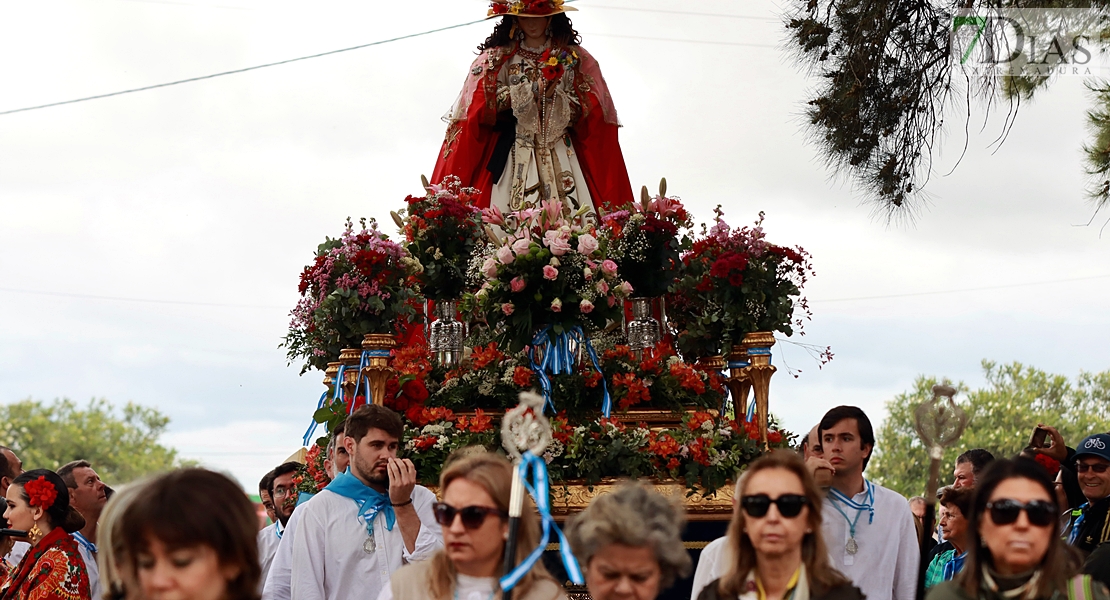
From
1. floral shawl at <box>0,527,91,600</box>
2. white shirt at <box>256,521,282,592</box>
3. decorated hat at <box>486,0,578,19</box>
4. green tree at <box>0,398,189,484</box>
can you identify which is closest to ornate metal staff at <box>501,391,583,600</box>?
floral shawl at <box>0,527,91,600</box>

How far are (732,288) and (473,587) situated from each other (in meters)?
5.69

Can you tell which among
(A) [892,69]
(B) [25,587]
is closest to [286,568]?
(B) [25,587]

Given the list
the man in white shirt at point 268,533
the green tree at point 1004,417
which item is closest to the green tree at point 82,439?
the green tree at point 1004,417

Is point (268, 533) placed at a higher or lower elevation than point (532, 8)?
lower

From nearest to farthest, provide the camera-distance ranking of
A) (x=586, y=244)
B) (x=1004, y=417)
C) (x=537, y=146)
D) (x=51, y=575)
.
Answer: (x=51, y=575)
(x=586, y=244)
(x=537, y=146)
(x=1004, y=417)

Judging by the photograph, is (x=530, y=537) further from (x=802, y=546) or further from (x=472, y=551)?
(x=802, y=546)

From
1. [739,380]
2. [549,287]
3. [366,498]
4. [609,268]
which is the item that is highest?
[609,268]

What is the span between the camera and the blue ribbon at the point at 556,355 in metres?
8.70

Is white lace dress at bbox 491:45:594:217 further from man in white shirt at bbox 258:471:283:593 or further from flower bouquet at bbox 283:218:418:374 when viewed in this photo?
man in white shirt at bbox 258:471:283:593

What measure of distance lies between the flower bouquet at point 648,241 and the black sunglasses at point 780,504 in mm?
5272

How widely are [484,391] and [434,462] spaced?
942 millimetres

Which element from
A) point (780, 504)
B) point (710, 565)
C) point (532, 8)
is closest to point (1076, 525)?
point (710, 565)

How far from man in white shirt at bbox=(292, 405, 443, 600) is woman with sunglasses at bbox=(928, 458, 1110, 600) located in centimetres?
258

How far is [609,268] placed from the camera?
28.0ft
